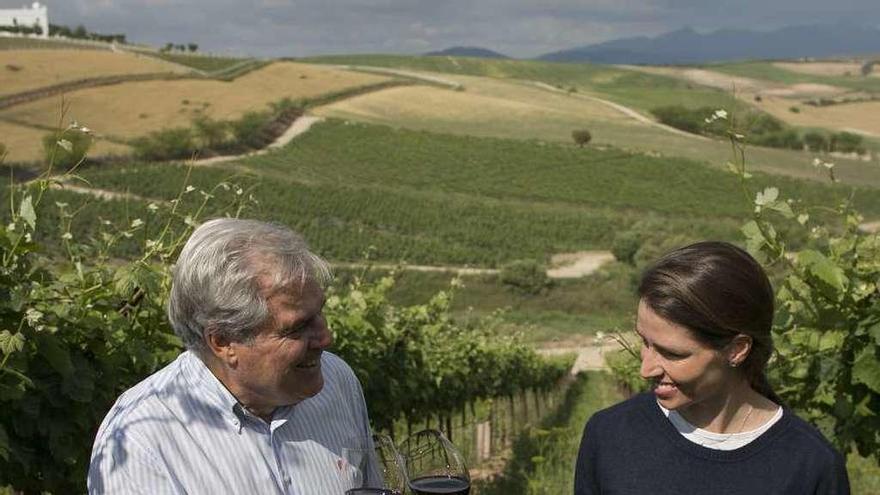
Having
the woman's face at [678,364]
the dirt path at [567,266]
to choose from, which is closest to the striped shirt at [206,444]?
the woman's face at [678,364]

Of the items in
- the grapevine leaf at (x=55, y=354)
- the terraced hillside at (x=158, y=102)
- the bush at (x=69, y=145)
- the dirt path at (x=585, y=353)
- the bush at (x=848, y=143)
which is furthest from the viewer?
the bush at (x=848, y=143)

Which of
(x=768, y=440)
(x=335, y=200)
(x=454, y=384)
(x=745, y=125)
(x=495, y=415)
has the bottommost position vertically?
(x=335, y=200)

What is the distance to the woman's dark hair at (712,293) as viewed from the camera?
2.38 meters

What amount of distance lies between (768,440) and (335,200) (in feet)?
167

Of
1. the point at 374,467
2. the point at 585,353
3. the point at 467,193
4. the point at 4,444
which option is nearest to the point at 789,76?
the point at 467,193

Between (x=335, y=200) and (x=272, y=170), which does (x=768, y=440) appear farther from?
(x=272, y=170)

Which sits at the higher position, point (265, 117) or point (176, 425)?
point (176, 425)

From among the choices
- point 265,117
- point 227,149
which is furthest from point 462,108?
point 227,149

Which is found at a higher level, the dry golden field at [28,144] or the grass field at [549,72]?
the dry golden field at [28,144]

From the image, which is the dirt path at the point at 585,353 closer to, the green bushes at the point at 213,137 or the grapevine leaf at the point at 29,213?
the grapevine leaf at the point at 29,213

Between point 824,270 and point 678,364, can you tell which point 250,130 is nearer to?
point 824,270

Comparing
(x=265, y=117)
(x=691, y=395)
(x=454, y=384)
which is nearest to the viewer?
(x=691, y=395)

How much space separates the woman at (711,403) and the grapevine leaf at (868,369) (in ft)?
8.66

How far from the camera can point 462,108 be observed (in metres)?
80.2
